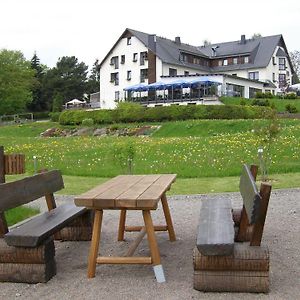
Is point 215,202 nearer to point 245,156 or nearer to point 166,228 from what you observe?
point 166,228

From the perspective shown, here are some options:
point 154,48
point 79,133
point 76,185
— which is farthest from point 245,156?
point 154,48

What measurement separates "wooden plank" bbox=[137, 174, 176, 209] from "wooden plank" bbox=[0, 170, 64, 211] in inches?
52.8

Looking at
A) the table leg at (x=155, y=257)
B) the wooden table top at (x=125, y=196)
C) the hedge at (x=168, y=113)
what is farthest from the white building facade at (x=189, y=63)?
the table leg at (x=155, y=257)

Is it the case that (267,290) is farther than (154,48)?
No

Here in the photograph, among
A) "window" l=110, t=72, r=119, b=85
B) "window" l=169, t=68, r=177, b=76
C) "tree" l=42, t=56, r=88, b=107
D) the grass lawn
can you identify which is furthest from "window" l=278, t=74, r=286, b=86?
"tree" l=42, t=56, r=88, b=107

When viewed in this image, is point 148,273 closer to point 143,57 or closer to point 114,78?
point 143,57

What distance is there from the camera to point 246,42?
242 ft

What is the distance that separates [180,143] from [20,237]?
15.3 metres

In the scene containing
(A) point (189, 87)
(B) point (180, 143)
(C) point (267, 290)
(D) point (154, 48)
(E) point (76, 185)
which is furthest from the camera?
(D) point (154, 48)

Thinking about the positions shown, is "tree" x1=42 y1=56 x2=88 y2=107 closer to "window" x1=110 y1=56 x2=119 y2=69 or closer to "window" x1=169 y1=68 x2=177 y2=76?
"window" x1=110 y1=56 x2=119 y2=69

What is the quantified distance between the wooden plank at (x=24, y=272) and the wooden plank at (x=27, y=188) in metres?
0.57

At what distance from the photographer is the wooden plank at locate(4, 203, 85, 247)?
186 inches

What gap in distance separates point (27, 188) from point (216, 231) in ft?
7.16

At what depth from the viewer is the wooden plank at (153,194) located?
4.68 meters
